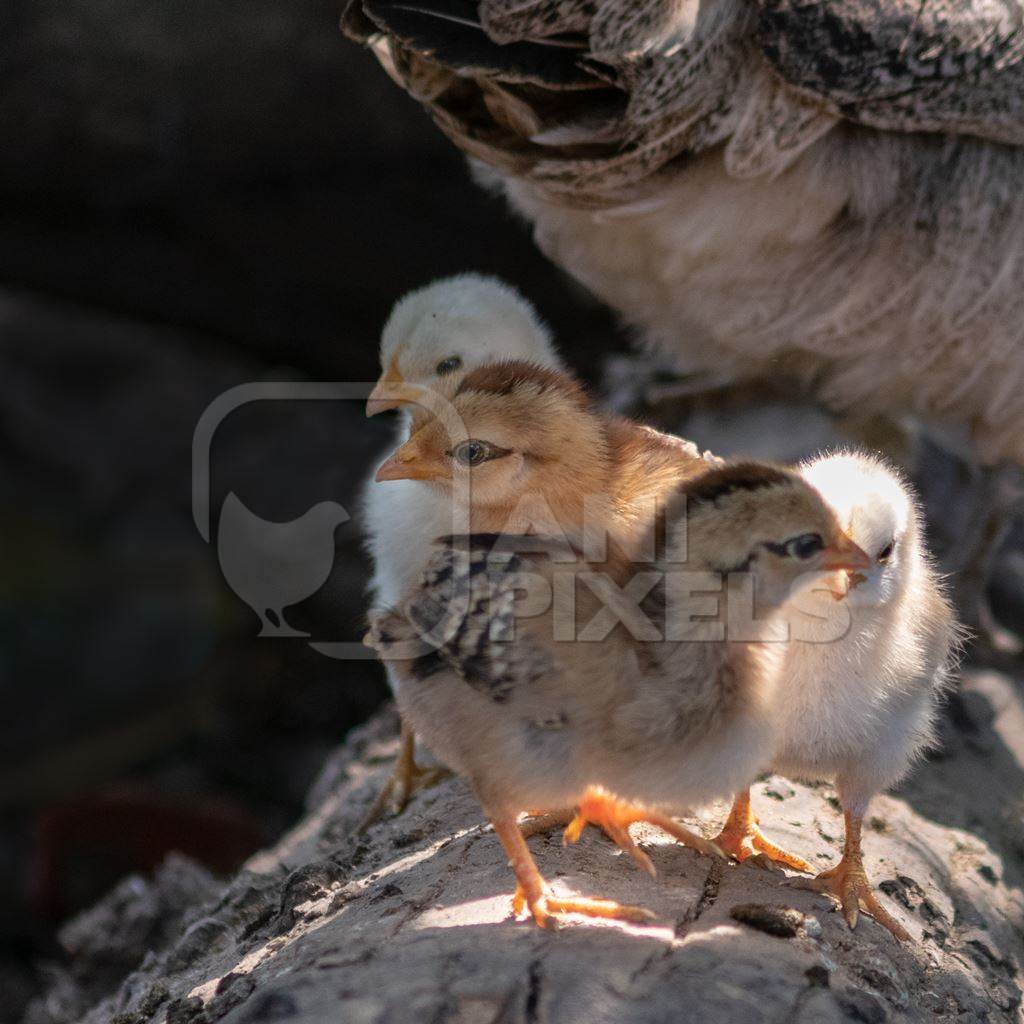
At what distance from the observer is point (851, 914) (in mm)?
2148

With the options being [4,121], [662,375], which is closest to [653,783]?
[662,375]

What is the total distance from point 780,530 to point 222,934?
148 cm

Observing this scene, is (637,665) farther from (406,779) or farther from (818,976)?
(406,779)

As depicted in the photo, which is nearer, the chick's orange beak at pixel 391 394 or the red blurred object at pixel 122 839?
the chick's orange beak at pixel 391 394

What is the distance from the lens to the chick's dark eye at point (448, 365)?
2.71m

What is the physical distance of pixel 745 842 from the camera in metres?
2.36

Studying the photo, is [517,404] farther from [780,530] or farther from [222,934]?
[222,934]

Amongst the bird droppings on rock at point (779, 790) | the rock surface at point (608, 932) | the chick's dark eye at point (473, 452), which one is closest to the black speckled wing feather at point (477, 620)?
the chick's dark eye at point (473, 452)

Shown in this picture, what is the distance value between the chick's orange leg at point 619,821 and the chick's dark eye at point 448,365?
98cm

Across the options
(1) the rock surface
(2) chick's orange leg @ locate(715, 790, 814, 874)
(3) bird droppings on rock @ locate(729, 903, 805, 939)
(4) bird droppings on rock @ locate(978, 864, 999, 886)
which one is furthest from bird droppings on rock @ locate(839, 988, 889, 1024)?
(4) bird droppings on rock @ locate(978, 864, 999, 886)

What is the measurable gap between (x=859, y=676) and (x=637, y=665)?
0.49 m

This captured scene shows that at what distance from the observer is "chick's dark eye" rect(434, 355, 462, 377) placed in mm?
2711

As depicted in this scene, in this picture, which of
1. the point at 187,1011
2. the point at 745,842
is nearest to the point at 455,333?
the point at 745,842

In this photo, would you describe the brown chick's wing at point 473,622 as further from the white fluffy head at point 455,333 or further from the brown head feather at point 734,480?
the white fluffy head at point 455,333
